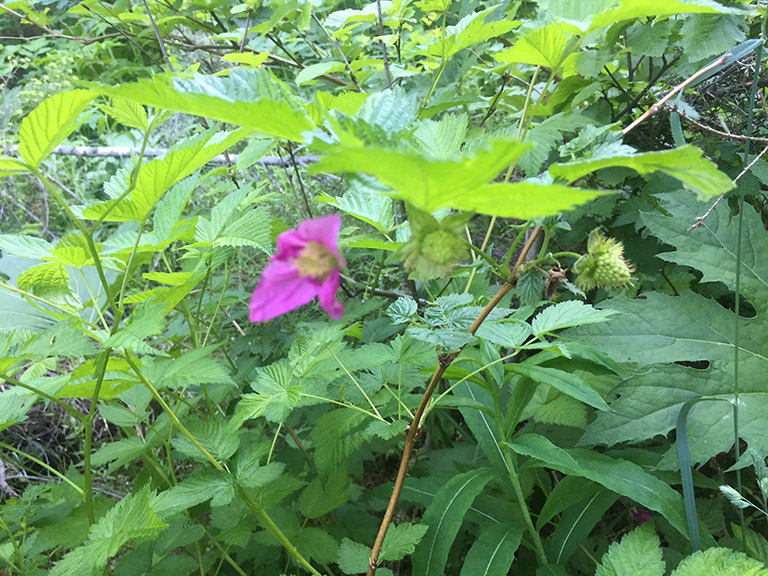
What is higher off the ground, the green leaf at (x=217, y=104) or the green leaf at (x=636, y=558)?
the green leaf at (x=217, y=104)

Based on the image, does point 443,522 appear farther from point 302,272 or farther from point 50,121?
point 50,121

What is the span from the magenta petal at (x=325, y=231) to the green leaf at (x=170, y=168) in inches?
11.2

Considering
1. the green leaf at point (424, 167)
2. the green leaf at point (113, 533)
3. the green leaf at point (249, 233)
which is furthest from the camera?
the green leaf at point (249, 233)

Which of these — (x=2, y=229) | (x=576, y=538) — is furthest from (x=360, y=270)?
(x=2, y=229)

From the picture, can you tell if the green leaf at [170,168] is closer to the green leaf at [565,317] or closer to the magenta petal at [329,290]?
the magenta petal at [329,290]

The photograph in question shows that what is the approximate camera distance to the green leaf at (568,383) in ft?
2.36

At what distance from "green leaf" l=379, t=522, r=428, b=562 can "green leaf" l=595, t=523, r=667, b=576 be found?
246 mm

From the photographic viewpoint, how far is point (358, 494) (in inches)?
43.8

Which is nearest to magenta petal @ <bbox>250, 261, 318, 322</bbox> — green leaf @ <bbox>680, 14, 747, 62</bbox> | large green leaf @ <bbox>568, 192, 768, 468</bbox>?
large green leaf @ <bbox>568, 192, 768, 468</bbox>

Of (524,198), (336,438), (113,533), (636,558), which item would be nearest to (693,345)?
(636,558)

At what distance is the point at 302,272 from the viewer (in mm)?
432

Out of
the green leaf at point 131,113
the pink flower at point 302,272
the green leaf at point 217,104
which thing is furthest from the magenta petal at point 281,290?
the green leaf at point 131,113

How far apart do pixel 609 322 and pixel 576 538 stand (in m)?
0.37

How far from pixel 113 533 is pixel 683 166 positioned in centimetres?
79
